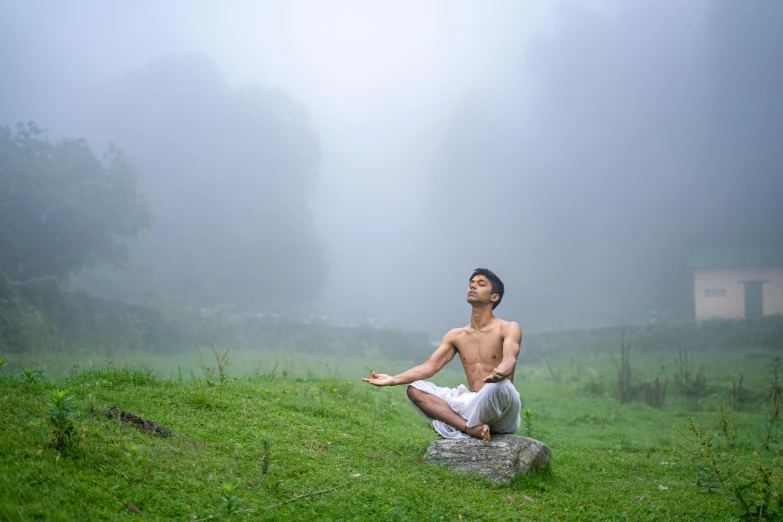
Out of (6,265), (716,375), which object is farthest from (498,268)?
(6,265)

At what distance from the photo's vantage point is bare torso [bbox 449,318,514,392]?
243 inches

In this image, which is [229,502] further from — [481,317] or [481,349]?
[481,317]

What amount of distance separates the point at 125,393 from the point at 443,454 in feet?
11.7

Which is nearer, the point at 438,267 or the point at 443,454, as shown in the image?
the point at 443,454

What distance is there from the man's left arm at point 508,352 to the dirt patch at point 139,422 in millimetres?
2948

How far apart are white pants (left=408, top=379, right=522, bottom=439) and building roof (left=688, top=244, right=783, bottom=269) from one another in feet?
97.1

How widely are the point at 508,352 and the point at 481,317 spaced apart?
2.30 ft

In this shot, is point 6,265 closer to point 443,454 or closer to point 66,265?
point 66,265

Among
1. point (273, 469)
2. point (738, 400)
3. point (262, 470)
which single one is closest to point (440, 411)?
point (273, 469)

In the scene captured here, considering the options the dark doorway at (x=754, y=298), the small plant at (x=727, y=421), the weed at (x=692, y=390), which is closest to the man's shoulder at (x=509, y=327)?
the small plant at (x=727, y=421)

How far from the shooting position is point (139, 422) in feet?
17.3

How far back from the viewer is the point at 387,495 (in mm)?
4633

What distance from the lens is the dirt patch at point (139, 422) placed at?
Answer: 17.1ft

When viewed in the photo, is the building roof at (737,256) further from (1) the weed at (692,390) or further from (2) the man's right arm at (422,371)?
(2) the man's right arm at (422,371)
